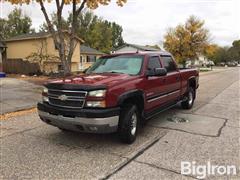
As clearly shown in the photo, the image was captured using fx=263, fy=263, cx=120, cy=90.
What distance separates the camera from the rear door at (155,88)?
596 centimetres

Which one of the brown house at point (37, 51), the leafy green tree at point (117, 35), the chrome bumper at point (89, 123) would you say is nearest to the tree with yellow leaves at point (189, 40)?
the brown house at point (37, 51)

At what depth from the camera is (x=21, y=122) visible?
723 cm

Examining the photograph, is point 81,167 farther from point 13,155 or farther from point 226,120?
point 226,120

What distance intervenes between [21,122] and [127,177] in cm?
439

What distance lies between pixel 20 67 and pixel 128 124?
82.0 ft

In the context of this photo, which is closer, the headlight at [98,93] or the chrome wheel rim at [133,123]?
the headlight at [98,93]

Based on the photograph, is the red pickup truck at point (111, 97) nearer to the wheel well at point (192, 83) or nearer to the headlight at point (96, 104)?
the headlight at point (96, 104)

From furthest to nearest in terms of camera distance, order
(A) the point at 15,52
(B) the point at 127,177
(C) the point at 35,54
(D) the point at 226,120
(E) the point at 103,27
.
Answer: (E) the point at 103,27 < (A) the point at 15,52 < (C) the point at 35,54 < (D) the point at 226,120 < (B) the point at 127,177

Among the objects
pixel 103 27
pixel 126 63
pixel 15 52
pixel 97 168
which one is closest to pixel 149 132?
pixel 126 63

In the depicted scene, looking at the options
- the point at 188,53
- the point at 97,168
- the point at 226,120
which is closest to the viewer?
the point at 97,168

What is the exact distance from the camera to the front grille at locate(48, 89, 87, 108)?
4766 millimetres

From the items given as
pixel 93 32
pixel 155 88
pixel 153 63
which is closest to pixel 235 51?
pixel 93 32

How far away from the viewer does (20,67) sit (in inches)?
1085

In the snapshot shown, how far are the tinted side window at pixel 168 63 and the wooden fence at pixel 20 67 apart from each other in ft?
70.4
